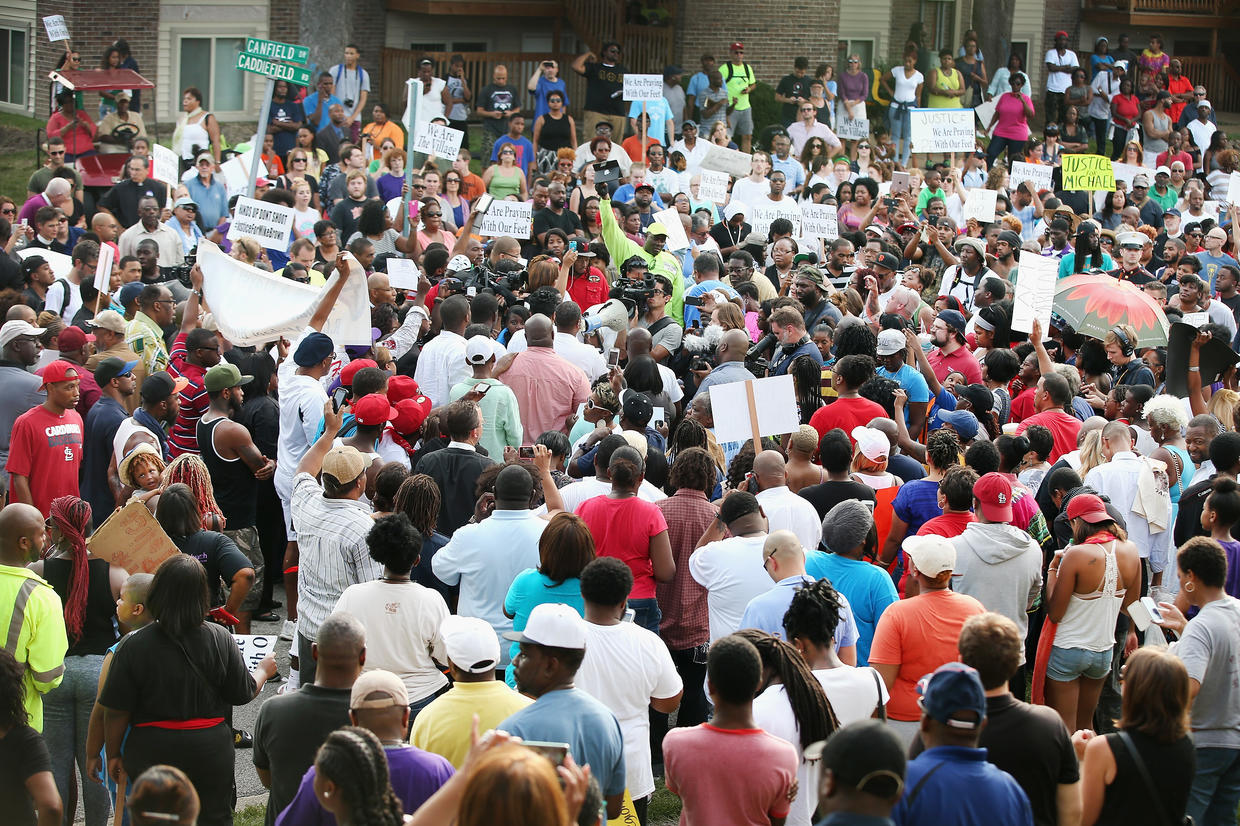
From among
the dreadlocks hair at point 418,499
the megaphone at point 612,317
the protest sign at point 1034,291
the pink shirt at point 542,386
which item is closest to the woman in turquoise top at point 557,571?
the dreadlocks hair at point 418,499

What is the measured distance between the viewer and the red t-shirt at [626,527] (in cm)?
689

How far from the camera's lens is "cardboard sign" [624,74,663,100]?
730 inches

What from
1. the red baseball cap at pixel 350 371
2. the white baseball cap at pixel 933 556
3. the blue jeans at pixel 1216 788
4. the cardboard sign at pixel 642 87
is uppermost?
the cardboard sign at pixel 642 87

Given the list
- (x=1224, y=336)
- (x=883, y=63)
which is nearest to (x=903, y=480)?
(x=1224, y=336)

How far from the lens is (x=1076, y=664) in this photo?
6852mm

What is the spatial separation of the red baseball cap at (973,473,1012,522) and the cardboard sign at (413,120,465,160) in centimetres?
1010

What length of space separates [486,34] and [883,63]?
26.3 feet

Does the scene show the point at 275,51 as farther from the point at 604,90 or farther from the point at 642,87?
the point at 604,90

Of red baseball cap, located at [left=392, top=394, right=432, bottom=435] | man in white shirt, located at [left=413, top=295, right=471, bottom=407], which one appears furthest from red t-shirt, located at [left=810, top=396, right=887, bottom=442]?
man in white shirt, located at [left=413, top=295, right=471, bottom=407]

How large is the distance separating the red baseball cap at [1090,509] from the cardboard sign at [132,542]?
4.23m

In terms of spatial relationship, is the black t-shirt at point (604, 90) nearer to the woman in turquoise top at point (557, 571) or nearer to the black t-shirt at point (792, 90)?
the black t-shirt at point (792, 90)

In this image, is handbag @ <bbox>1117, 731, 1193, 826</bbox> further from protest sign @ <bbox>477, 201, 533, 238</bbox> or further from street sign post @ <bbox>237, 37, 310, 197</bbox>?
street sign post @ <bbox>237, 37, 310, 197</bbox>

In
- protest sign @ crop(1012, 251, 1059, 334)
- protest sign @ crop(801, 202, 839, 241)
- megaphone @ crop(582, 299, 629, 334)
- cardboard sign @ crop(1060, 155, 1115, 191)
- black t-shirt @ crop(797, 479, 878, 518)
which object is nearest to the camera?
black t-shirt @ crop(797, 479, 878, 518)

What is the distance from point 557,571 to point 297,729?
4.81 ft
